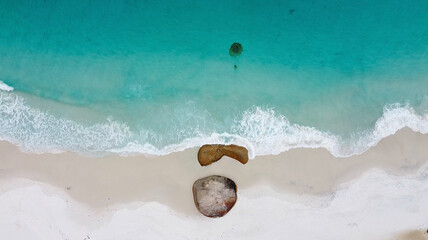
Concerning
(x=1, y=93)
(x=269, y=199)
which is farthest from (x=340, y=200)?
(x=1, y=93)

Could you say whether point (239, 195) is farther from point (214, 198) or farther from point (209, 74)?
point (209, 74)

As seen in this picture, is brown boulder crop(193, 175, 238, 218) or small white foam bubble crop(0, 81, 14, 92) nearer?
brown boulder crop(193, 175, 238, 218)

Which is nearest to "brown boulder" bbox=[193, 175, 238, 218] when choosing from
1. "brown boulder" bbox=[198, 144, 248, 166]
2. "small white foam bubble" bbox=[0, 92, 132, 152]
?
"brown boulder" bbox=[198, 144, 248, 166]

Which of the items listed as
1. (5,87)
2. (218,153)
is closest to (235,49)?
(218,153)

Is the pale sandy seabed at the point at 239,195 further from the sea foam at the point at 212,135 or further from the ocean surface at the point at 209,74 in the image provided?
the ocean surface at the point at 209,74

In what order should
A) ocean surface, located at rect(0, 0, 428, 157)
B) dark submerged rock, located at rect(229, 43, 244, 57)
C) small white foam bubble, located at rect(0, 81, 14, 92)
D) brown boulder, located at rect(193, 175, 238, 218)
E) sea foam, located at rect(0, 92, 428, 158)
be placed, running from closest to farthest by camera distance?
brown boulder, located at rect(193, 175, 238, 218), sea foam, located at rect(0, 92, 428, 158), ocean surface, located at rect(0, 0, 428, 157), small white foam bubble, located at rect(0, 81, 14, 92), dark submerged rock, located at rect(229, 43, 244, 57)

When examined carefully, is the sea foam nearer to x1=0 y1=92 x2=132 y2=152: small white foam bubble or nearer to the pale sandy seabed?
x1=0 y1=92 x2=132 y2=152: small white foam bubble
